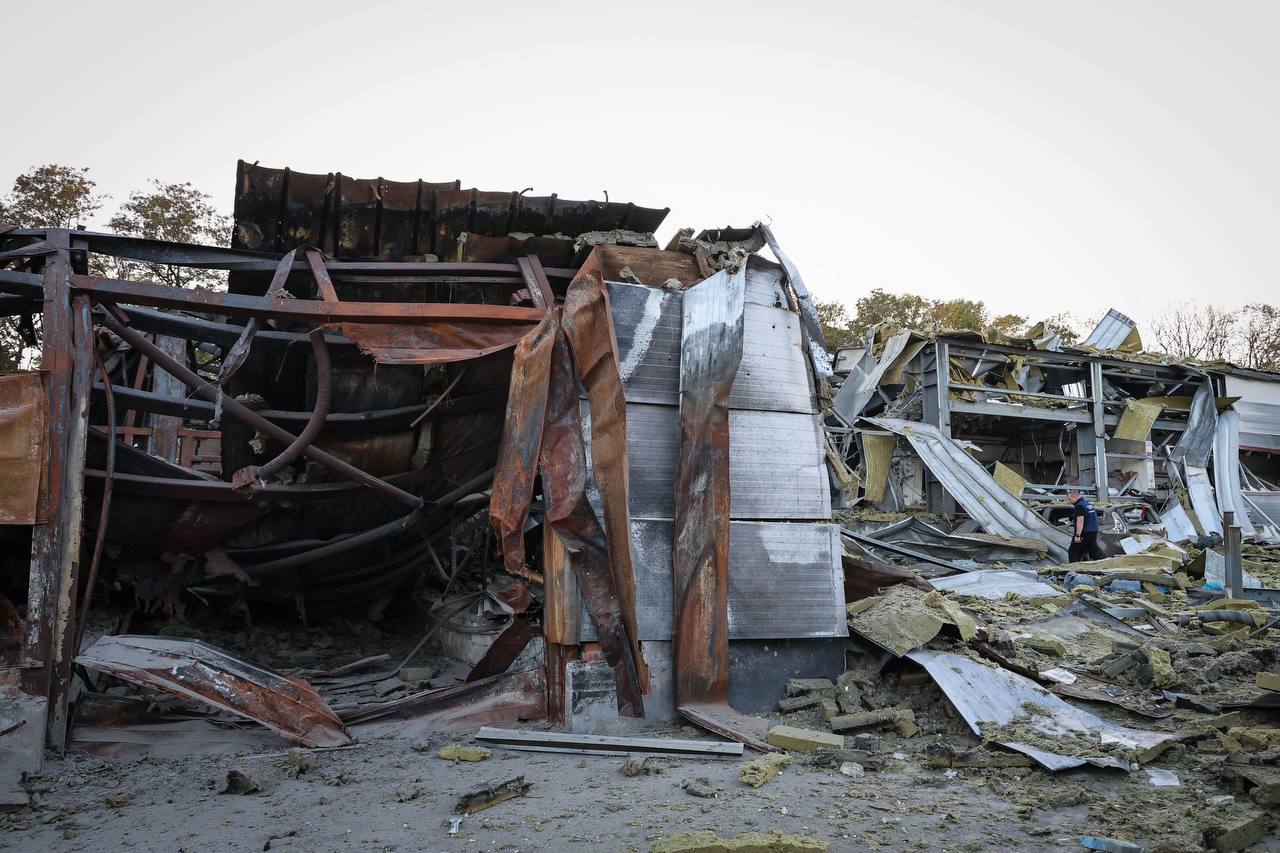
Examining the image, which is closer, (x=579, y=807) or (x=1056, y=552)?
(x=579, y=807)

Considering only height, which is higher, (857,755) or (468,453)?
(468,453)

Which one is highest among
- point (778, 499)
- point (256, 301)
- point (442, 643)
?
point (256, 301)

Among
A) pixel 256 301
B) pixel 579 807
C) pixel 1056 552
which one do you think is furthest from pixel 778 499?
pixel 1056 552

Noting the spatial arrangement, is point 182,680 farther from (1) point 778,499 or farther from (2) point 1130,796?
(2) point 1130,796

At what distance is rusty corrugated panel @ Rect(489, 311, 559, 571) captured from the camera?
16.9 feet

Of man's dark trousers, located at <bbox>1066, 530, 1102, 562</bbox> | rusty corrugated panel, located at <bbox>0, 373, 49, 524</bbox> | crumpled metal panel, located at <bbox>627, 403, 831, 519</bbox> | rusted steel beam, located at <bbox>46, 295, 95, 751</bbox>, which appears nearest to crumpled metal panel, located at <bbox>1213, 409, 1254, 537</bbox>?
man's dark trousers, located at <bbox>1066, 530, 1102, 562</bbox>

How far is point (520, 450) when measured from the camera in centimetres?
523

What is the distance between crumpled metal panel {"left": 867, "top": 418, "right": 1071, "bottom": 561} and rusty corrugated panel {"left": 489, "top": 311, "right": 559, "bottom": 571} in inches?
474

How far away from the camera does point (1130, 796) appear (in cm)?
363

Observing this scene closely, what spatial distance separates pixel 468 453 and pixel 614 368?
9.00 feet

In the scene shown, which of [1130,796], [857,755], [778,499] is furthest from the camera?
[778,499]

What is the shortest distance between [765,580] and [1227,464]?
2020 cm

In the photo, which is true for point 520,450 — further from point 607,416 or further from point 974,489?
point 974,489

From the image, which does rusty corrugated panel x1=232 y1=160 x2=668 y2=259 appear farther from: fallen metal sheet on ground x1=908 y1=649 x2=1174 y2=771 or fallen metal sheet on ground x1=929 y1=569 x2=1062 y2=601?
fallen metal sheet on ground x1=929 y1=569 x2=1062 y2=601
